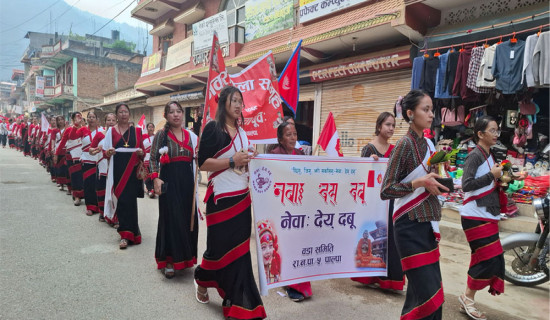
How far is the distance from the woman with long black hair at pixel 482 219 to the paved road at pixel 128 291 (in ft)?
1.15

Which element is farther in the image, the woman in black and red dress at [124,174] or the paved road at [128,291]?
the woman in black and red dress at [124,174]

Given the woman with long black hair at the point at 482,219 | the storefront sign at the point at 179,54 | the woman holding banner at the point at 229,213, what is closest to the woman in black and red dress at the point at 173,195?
the woman holding banner at the point at 229,213

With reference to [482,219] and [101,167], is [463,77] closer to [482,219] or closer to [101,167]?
[482,219]

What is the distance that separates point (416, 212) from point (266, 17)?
35.1 feet

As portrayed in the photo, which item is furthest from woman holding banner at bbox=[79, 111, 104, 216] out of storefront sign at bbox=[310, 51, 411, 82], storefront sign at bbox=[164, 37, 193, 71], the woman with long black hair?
storefront sign at bbox=[164, 37, 193, 71]

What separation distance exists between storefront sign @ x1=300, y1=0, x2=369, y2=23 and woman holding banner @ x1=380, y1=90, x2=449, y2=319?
7098 millimetres

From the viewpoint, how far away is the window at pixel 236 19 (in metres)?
13.1

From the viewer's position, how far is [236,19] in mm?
13930

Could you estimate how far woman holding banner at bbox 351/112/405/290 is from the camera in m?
3.58

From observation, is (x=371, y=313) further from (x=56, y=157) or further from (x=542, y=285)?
(x=56, y=157)

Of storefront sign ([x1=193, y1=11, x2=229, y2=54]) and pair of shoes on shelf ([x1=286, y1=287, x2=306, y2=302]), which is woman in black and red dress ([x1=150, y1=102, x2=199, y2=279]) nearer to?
pair of shoes on shelf ([x1=286, y1=287, x2=306, y2=302])

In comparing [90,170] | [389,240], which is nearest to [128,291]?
[389,240]

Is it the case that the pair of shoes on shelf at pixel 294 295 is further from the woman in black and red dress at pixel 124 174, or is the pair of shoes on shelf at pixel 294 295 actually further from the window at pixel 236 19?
the window at pixel 236 19

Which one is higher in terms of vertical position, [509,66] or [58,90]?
[58,90]
